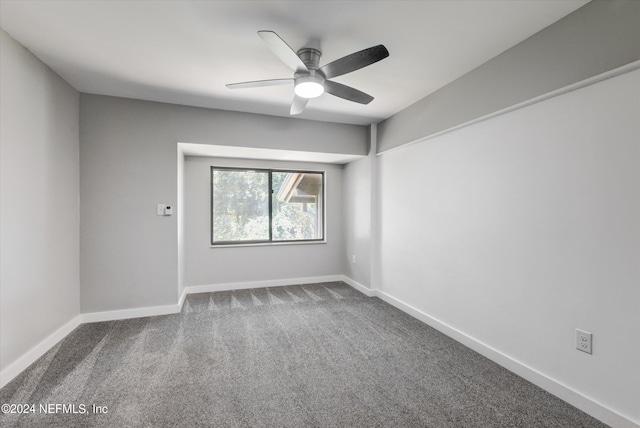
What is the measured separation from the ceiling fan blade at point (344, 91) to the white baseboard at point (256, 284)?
3.13m

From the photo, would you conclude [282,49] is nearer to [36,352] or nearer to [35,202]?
[35,202]

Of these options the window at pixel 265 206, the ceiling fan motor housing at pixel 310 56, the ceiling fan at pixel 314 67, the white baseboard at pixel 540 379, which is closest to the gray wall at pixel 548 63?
the ceiling fan at pixel 314 67

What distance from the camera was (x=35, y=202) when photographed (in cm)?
236

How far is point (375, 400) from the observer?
6.15 feet

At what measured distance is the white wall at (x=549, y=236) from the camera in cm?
162

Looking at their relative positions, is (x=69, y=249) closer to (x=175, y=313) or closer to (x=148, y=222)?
(x=148, y=222)

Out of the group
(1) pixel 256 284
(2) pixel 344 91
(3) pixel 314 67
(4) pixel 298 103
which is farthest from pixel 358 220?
(3) pixel 314 67

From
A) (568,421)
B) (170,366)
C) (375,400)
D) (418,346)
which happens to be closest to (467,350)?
(418,346)

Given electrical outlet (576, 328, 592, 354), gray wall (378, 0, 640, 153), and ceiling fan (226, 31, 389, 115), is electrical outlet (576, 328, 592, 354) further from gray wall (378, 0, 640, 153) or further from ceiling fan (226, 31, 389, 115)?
ceiling fan (226, 31, 389, 115)

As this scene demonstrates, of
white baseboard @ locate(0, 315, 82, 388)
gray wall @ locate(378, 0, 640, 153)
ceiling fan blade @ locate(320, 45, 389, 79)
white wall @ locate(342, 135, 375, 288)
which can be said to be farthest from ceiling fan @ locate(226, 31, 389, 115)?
white baseboard @ locate(0, 315, 82, 388)

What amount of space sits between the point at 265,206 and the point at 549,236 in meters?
3.70

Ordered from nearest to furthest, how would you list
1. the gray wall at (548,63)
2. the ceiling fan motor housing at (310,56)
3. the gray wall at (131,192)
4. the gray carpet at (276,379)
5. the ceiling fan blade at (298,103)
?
1. the gray wall at (548,63)
2. the gray carpet at (276,379)
3. the ceiling fan motor housing at (310,56)
4. the ceiling fan blade at (298,103)
5. the gray wall at (131,192)

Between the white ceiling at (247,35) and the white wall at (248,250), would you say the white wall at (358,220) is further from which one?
the white ceiling at (247,35)

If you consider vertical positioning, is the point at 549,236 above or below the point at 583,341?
above
